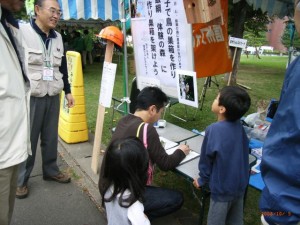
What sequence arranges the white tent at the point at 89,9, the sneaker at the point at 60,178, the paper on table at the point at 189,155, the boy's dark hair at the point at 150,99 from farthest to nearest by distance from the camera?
the white tent at the point at 89,9 < the sneaker at the point at 60,178 < the paper on table at the point at 189,155 < the boy's dark hair at the point at 150,99

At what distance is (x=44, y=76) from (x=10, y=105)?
123cm

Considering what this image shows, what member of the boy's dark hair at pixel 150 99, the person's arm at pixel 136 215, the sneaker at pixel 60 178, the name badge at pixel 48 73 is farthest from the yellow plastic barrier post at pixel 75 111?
the person's arm at pixel 136 215

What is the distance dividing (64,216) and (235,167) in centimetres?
183

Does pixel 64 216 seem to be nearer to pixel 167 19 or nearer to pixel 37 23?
pixel 37 23

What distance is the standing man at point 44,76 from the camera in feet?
9.07

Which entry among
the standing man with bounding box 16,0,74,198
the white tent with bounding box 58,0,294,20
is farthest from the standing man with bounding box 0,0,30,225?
the white tent with bounding box 58,0,294,20

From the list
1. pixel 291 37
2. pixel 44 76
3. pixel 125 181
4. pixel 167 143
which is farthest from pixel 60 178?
pixel 291 37

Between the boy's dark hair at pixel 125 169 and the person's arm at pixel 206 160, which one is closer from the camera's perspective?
the boy's dark hair at pixel 125 169

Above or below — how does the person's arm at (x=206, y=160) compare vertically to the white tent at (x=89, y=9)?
below

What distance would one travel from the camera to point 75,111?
4.39 m

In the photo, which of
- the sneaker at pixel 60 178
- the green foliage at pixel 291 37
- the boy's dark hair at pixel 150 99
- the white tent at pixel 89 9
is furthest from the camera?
the green foliage at pixel 291 37

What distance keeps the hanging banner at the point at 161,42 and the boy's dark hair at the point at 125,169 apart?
73.5 inches

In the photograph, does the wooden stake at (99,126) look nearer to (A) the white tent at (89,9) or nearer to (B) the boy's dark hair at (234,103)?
(B) the boy's dark hair at (234,103)

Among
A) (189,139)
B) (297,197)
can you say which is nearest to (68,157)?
(189,139)
